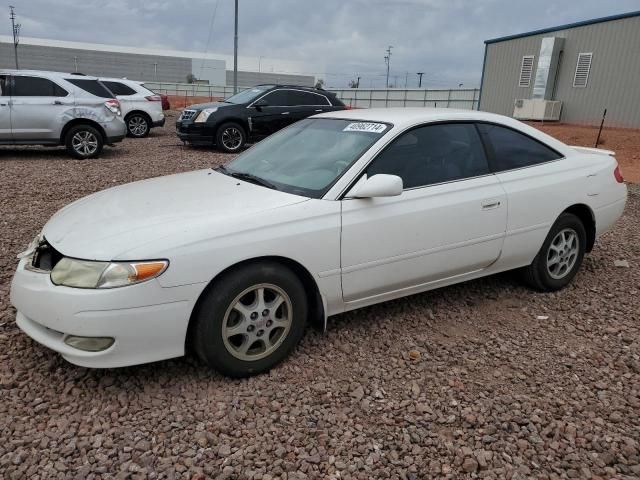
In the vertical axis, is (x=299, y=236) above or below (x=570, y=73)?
below

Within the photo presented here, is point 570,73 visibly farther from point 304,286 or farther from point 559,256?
point 304,286

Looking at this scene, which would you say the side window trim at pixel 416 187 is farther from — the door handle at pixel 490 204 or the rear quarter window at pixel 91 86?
the rear quarter window at pixel 91 86

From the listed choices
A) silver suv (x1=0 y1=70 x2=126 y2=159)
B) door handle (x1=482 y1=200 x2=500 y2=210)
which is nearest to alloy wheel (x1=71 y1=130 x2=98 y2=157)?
silver suv (x1=0 y1=70 x2=126 y2=159)

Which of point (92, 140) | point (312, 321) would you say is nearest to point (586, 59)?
point (92, 140)

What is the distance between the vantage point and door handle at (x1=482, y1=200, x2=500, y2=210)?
3574 millimetres

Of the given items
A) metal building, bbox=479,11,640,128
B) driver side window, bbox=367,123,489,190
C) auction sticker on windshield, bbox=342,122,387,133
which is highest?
metal building, bbox=479,11,640,128

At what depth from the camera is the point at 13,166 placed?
360 inches

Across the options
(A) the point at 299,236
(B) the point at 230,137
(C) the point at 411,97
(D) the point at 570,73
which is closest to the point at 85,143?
(B) the point at 230,137

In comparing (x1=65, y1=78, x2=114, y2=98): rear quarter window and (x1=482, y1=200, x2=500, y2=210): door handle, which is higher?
(x1=65, y1=78, x2=114, y2=98): rear quarter window

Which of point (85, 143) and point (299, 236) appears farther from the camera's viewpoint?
point (85, 143)

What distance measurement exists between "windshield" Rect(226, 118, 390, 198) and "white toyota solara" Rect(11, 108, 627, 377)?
0.6 inches

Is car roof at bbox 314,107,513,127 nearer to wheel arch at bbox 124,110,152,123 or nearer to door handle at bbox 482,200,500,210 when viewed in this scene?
door handle at bbox 482,200,500,210

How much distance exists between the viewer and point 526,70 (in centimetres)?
2514

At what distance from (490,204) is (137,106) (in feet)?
42.1
